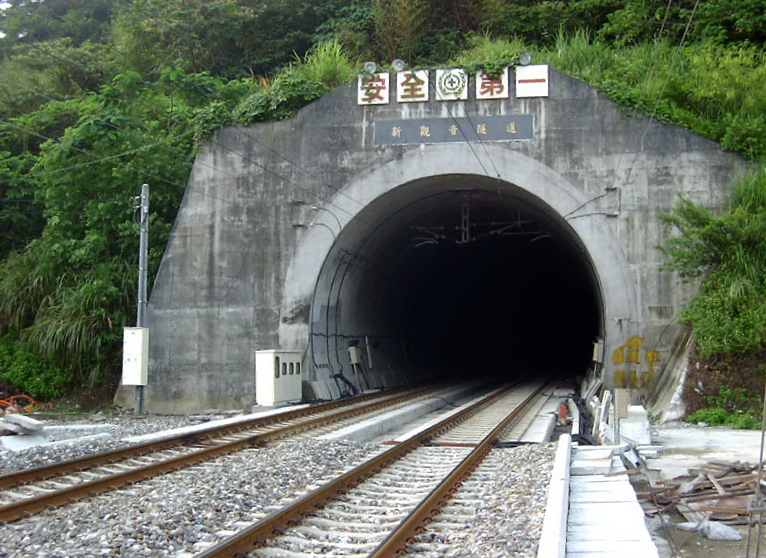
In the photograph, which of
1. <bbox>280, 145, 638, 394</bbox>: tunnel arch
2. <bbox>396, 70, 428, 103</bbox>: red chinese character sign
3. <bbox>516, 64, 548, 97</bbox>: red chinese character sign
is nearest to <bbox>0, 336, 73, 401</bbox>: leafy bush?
<bbox>280, 145, 638, 394</bbox>: tunnel arch

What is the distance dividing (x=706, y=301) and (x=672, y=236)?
1743 millimetres

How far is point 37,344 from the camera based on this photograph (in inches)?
653

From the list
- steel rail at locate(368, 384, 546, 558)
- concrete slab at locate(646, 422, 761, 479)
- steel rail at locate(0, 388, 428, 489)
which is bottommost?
concrete slab at locate(646, 422, 761, 479)

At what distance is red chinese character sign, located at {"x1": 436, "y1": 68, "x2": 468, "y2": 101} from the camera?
49.5ft

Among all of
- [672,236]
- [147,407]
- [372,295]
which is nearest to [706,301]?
[672,236]

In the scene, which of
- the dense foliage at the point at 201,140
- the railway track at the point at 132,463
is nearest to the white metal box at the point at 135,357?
the dense foliage at the point at 201,140

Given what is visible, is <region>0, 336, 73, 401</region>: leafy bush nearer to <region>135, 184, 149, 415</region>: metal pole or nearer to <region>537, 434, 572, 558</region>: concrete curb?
<region>135, 184, 149, 415</region>: metal pole

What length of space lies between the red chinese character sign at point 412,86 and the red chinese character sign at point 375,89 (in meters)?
0.24

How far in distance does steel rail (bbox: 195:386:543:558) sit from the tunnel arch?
606cm

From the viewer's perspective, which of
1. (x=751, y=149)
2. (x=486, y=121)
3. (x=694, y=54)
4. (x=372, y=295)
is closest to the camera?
(x=751, y=149)

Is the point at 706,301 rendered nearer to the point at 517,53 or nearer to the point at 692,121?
the point at 692,121

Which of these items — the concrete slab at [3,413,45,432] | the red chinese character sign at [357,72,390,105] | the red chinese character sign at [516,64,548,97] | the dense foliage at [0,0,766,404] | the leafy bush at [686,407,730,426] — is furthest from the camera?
the red chinese character sign at [357,72,390,105]

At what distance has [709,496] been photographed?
648cm

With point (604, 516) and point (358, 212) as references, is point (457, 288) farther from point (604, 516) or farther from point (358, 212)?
point (604, 516)
